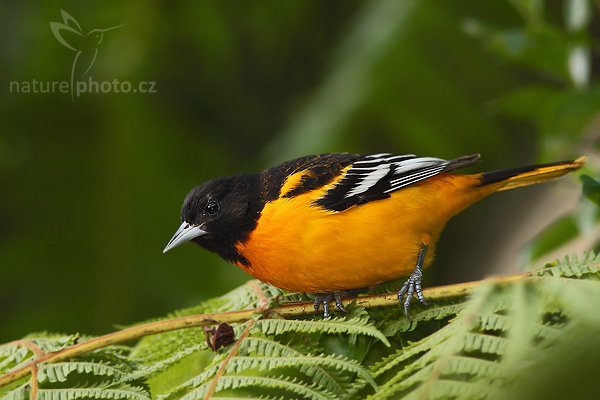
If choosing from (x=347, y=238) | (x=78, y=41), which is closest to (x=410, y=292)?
(x=347, y=238)

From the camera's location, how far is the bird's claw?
275cm

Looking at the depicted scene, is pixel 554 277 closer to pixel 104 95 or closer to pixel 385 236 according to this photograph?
pixel 385 236

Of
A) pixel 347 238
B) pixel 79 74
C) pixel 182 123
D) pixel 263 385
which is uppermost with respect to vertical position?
pixel 79 74

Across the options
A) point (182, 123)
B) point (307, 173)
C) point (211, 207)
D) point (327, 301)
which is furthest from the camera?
point (182, 123)

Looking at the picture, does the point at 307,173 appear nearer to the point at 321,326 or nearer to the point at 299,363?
the point at 321,326

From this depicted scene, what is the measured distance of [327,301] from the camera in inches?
116

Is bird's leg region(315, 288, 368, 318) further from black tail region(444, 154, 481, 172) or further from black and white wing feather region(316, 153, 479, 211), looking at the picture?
black tail region(444, 154, 481, 172)

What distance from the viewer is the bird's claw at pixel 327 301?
275cm

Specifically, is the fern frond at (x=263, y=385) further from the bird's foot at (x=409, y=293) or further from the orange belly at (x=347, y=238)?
the orange belly at (x=347, y=238)

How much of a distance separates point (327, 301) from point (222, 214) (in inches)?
31.1

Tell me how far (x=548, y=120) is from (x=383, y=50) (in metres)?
1.80

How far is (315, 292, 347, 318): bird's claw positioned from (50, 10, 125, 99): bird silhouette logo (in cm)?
363

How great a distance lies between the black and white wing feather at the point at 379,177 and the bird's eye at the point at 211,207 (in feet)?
1.82

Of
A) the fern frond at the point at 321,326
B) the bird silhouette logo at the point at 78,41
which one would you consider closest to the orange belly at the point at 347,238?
the fern frond at the point at 321,326
